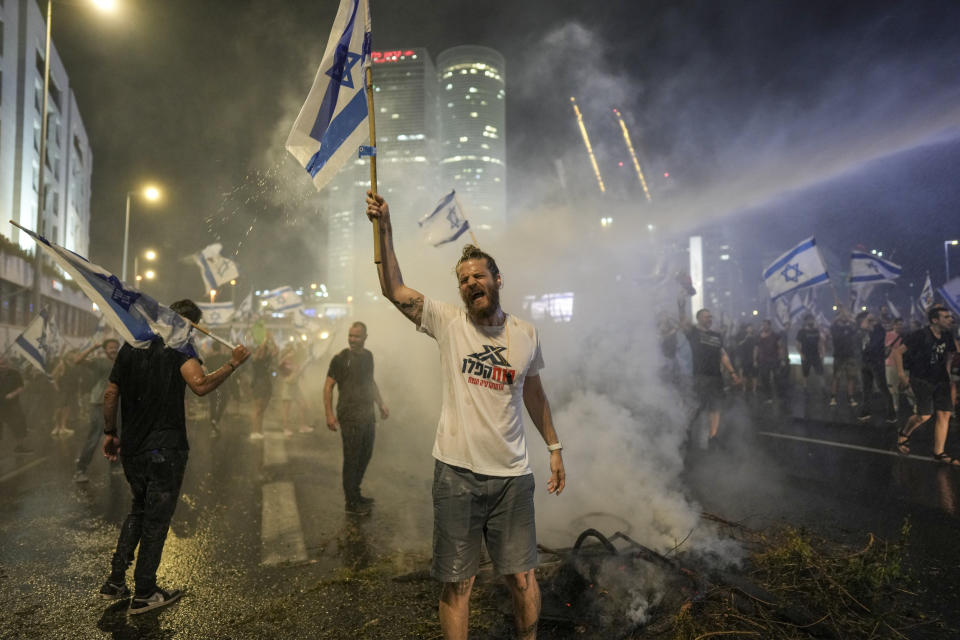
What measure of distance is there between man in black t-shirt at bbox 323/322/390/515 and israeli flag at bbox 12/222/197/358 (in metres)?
1.83

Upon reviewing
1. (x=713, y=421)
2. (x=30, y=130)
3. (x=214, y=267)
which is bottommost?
(x=713, y=421)

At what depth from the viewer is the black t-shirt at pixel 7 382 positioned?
7836 millimetres

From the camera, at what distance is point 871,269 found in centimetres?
1370

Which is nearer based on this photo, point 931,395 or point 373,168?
point 373,168

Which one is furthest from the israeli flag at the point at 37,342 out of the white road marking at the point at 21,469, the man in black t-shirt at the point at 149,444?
the man in black t-shirt at the point at 149,444

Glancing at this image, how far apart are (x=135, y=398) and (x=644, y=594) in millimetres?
3192

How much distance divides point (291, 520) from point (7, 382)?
6.18m

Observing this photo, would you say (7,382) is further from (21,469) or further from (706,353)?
(706,353)

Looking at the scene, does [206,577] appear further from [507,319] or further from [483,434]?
[507,319]

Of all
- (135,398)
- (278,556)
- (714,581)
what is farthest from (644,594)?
(135,398)

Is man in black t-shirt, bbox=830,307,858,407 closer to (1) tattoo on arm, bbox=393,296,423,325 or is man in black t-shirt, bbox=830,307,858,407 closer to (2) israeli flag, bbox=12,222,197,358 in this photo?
(1) tattoo on arm, bbox=393,296,423,325

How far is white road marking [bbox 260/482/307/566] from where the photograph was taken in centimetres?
388

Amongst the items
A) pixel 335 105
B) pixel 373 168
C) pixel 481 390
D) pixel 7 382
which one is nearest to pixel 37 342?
pixel 7 382

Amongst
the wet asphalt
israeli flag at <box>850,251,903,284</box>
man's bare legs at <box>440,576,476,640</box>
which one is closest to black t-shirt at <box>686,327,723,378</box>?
the wet asphalt
